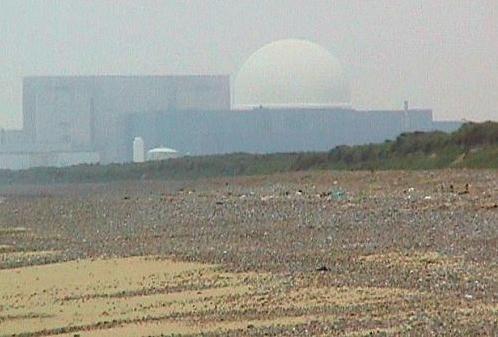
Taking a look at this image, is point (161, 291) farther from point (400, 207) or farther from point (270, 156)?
point (270, 156)

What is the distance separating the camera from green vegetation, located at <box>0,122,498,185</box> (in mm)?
49531

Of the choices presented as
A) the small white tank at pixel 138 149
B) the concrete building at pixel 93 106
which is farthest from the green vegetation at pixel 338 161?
the concrete building at pixel 93 106

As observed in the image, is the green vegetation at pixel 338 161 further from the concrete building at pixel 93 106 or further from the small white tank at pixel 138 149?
the concrete building at pixel 93 106

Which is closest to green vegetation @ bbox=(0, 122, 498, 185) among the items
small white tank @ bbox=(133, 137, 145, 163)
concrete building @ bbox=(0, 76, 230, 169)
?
small white tank @ bbox=(133, 137, 145, 163)

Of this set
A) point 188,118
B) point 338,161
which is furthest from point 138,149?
point 338,161

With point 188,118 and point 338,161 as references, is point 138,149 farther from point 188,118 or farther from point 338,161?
point 338,161

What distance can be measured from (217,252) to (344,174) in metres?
31.4

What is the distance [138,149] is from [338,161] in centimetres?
3340

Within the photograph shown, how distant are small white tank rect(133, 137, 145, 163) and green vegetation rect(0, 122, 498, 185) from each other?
6263 mm

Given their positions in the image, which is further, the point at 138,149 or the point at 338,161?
the point at 138,149

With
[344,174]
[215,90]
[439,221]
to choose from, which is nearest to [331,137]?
[215,90]

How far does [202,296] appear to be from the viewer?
13328mm

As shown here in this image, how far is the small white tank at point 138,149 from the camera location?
294ft

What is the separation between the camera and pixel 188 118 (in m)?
90.2
